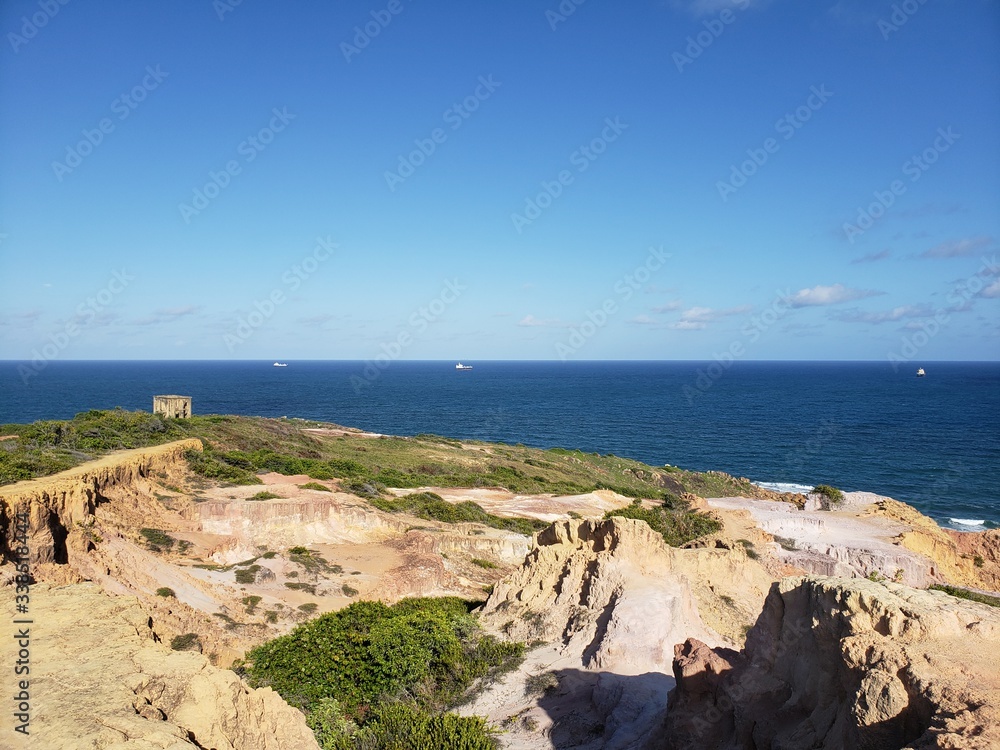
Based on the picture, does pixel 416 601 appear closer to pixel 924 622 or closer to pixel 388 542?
pixel 388 542

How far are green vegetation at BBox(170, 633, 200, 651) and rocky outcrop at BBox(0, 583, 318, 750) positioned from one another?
619 cm

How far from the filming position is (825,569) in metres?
27.5

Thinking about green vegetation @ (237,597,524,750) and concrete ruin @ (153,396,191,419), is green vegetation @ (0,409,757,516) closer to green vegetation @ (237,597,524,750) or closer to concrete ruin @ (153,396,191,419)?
concrete ruin @ (153,396,191,419)

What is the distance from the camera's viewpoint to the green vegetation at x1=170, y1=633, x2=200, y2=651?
16359 mm

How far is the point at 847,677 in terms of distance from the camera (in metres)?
7.77

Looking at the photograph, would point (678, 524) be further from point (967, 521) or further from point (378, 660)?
point (967, 521)

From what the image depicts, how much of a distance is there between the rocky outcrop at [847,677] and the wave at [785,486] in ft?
185

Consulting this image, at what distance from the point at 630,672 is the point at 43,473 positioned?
22.1 m

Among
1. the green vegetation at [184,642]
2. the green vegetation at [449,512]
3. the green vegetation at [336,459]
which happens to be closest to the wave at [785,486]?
the green vegetation at [336,459]

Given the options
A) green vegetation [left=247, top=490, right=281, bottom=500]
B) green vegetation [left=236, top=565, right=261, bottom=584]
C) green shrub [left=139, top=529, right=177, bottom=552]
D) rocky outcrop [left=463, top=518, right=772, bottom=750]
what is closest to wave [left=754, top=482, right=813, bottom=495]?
rocky outcrop [left=463, top=518, right=772, bottom=750]

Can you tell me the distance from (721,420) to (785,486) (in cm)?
4740

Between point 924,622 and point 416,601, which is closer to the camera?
point 924,622

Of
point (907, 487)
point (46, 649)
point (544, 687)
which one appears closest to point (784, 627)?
point (544, 687)

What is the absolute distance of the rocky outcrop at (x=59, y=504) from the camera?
634 inches
